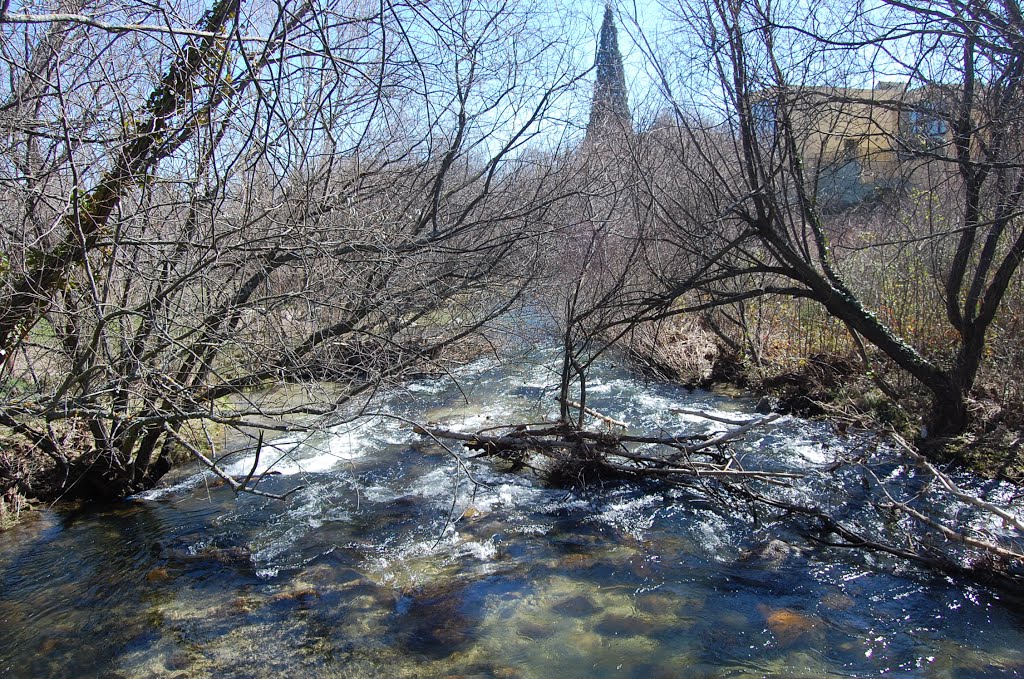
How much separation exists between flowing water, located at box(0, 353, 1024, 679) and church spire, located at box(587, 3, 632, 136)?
4080 mm

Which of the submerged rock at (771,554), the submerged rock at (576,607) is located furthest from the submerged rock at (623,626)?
the submerged rock at (771,554)

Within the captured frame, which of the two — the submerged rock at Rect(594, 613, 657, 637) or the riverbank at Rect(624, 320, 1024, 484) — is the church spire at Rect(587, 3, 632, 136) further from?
the submerged rock at Rect(594, 613, 657, 637)

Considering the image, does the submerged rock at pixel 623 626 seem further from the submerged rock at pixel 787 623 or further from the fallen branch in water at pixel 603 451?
the fallen branch in water at pixel 603 451

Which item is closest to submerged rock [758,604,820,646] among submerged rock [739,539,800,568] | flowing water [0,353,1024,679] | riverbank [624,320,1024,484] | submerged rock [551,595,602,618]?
flowing water [0,353,1024,679]

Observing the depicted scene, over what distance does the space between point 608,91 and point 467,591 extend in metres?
5.89

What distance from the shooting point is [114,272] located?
583 centimetres

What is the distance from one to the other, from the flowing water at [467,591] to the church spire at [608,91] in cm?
408

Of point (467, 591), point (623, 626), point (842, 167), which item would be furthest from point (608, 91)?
point (623, 626)

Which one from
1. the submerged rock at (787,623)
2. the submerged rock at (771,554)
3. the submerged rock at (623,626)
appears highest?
the submerged rock at (771,554)

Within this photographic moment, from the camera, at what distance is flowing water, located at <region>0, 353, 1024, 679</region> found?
14.5 feet

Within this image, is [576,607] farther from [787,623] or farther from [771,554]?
[771,554]

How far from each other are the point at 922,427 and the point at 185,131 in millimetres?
7547

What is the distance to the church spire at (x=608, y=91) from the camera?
8.17 m

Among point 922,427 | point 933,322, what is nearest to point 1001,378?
point 922,427
